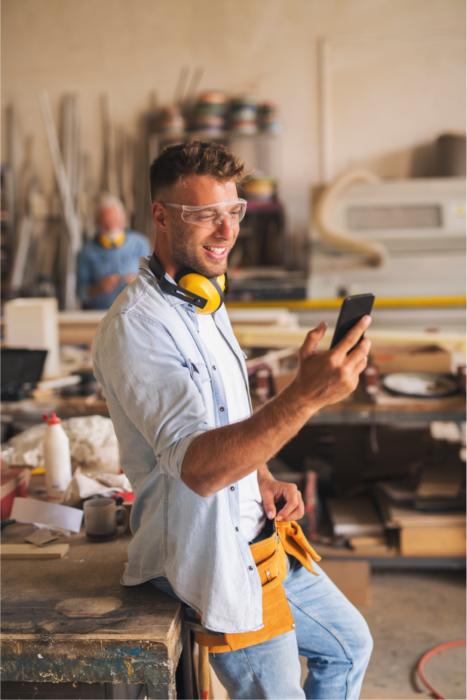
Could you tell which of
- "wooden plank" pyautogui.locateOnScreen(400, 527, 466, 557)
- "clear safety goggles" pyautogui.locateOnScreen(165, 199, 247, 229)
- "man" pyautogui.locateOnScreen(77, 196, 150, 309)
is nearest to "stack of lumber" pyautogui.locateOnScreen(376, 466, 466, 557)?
"wooden plank" pyautogui.locateOnScreen(400, 527, 466, 557)

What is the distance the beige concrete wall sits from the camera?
5.73m

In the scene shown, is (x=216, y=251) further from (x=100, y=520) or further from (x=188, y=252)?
(x=100, y=520)

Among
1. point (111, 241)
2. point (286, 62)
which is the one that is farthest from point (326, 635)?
point (286, 62)

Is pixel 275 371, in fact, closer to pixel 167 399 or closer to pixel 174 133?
pixel 167 399

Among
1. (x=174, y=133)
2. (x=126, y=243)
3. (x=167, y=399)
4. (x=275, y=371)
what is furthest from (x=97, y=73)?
(x=167, y=399)

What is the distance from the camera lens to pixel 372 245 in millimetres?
4617

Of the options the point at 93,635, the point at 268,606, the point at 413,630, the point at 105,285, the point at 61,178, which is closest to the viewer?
the point at 93,635

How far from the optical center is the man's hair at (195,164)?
4.21ft

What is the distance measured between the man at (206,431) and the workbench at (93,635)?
0.20 feet

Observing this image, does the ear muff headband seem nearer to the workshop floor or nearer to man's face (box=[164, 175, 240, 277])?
man's face (box=[164, 175, 240, 277])

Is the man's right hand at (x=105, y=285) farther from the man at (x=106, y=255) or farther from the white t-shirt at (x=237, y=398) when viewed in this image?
the white t-shirt at (x=237, y=398)

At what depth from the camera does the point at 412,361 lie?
2.90 m

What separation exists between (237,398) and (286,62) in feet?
17.6

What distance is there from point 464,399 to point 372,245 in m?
Result: 2.25
